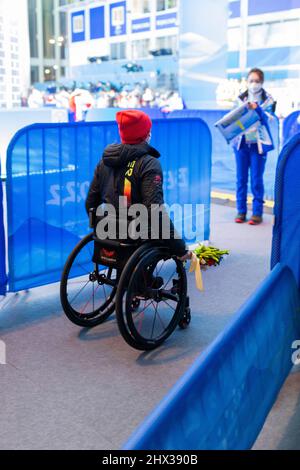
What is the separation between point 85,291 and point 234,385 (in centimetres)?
267

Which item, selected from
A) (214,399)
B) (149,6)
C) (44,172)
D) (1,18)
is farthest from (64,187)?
(149,6)

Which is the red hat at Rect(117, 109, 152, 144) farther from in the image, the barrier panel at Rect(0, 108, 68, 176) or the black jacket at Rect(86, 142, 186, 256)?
the barrier panel at Rect(0, 108, 68, 176)

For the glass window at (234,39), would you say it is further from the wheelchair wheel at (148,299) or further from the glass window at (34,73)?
the glass window at (34,73)

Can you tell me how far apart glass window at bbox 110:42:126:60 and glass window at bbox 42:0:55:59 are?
23.5 meters

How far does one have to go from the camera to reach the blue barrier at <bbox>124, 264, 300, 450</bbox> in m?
1.56

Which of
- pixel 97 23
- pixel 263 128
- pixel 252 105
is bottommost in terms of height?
pixel 263 128

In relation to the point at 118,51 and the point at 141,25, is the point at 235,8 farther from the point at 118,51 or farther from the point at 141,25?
the point at 118,51

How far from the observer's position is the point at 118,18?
106 feet

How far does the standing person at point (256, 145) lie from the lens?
253 inches

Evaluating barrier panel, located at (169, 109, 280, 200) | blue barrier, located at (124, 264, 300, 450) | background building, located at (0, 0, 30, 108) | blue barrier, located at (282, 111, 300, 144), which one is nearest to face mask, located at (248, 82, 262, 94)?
blue barrier, located at (282, 111, 300, 144)

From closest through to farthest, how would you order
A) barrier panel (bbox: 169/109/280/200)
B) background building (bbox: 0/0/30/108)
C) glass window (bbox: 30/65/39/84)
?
barrier panel (bbox: 169/109/280/200) → background building (bbox: 0/0/30/108) → glass window (bbox: 30/65/39/84)

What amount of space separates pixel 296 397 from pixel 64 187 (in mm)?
2287

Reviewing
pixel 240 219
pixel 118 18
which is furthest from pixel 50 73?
pixel 240 219
